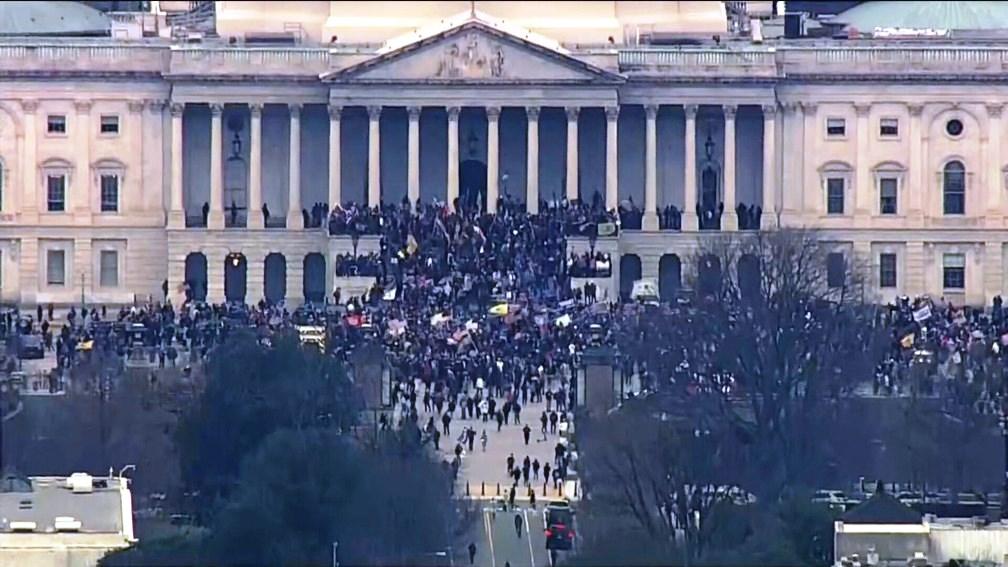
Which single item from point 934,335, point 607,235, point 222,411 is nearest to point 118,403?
point 222,411

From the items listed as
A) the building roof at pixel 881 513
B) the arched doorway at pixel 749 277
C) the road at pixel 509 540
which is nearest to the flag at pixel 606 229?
the arched doorway at pixel 749 277

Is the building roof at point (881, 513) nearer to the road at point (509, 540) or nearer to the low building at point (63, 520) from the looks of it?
the road at point (509, 540)

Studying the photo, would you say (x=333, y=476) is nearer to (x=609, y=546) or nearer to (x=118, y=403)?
(x=609, y=546)

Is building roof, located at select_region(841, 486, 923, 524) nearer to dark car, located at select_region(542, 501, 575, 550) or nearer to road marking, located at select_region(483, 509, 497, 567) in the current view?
dark car, located at select_region(542, 501, 575, 550)

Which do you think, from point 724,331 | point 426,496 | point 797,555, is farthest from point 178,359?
point 797,555

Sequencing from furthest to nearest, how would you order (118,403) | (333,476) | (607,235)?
(607,235) < (118,403) < (333,476)

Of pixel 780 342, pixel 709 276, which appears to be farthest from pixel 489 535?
pixel 709 276

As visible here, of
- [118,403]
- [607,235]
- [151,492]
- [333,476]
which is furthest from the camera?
[607,235]

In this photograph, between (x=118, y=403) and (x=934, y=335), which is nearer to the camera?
(x=118, y=403)
